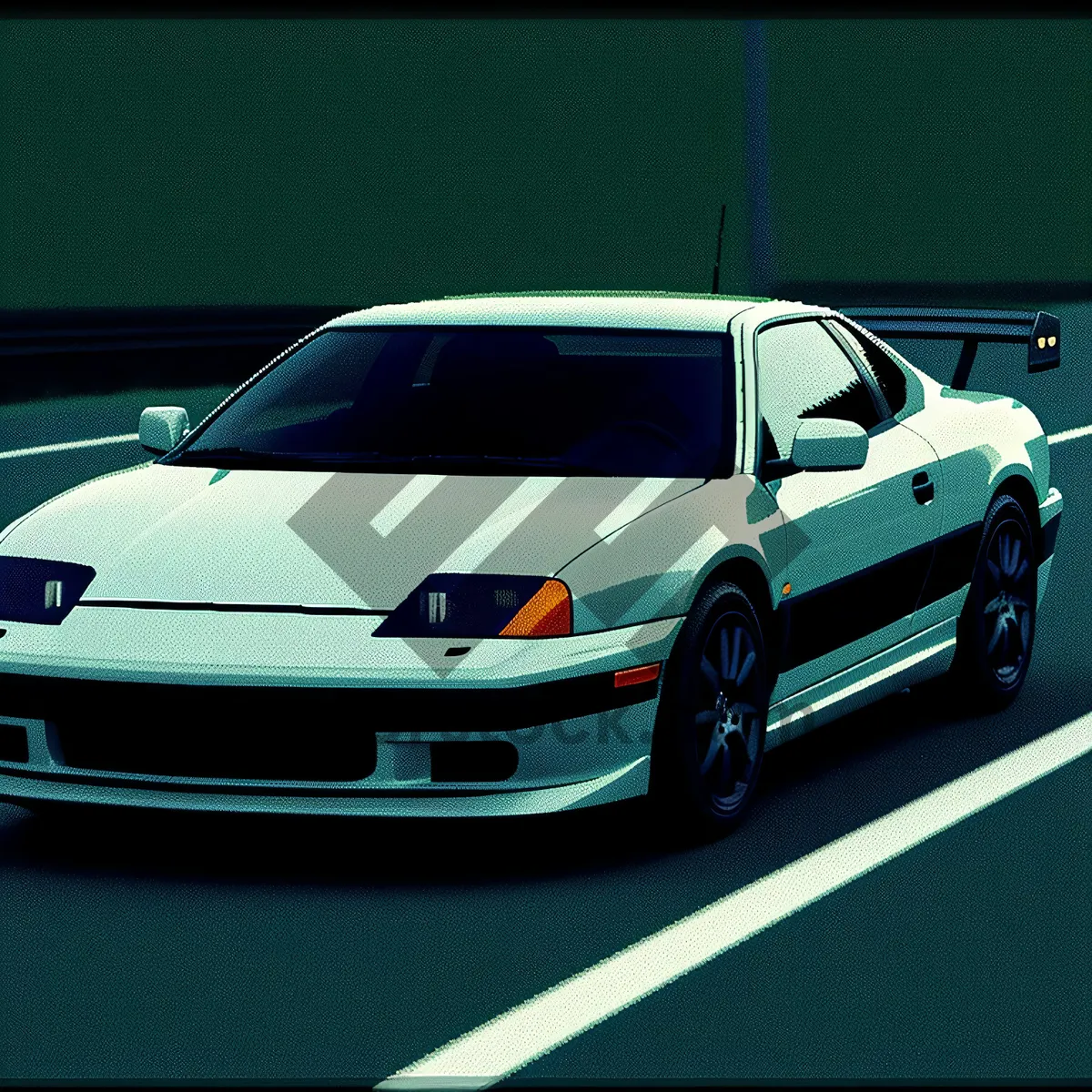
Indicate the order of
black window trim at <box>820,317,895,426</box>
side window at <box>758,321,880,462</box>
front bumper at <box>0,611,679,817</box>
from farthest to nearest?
black window trim at <box>820,317,895,426</box> < side window at <box>758,321,880,462</box> < front bumper at <box>0,611,679,817</box>

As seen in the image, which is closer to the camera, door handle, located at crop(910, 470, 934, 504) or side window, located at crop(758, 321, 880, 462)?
side window, located at crop(758, 321, 880, 462)

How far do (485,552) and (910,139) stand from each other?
1342 inches

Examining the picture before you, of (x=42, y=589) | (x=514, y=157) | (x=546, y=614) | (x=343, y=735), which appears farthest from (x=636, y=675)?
(x=514, y=157)

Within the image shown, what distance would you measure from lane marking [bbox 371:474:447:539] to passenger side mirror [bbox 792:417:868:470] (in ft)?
3.26

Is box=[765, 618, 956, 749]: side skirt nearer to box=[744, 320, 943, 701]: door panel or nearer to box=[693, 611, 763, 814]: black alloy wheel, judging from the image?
box=[744, 320, 943, 701]: door panel

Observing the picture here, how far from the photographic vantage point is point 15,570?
701 cm

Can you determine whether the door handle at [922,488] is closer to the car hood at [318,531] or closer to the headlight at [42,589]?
the car hood at [318,531]

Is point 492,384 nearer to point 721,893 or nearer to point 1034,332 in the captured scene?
point 721,893

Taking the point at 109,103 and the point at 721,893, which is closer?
the point at 721,893

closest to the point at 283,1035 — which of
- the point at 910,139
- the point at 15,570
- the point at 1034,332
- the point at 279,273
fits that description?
the point at 15,570

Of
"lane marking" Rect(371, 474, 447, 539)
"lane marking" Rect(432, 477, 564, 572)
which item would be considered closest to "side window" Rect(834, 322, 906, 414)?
"lane marking" Rect(432, 477, 564, 572)

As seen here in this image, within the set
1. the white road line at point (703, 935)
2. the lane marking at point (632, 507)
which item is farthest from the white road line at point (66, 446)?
the lane marking at point (632, 507)

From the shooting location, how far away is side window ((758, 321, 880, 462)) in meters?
7.89

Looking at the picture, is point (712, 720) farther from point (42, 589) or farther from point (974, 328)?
point (974, 328)
